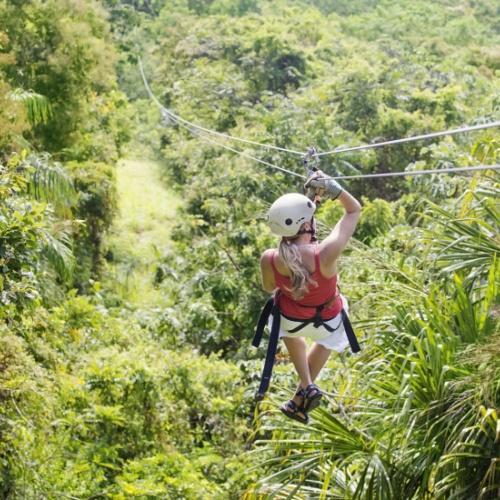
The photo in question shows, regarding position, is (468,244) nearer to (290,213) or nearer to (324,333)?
(324,333)

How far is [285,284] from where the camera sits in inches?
181

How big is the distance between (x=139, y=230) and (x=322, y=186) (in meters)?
18.4

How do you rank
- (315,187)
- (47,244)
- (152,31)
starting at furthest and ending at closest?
(152,31) → (47,244) → (315,187)

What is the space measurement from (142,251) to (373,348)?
48.3 feet

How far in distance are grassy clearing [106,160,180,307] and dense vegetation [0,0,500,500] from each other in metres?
0.08

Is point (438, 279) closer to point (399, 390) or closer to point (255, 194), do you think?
point (399, 390)

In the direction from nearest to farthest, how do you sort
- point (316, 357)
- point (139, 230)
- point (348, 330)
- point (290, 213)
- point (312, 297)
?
point (290, 213), point (312, 297), point (348, 330), point (316, 357), point (139, 230)

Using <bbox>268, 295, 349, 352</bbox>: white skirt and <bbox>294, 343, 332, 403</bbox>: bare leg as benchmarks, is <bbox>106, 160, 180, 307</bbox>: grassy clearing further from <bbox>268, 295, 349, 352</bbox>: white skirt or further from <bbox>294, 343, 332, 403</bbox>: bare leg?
<bbox>268, 295, 349, 352</bbox>: white skirt

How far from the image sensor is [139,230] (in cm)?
2253

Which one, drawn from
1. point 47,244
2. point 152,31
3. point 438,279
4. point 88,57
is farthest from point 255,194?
point 152,31

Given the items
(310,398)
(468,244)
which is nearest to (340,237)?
(310,398)

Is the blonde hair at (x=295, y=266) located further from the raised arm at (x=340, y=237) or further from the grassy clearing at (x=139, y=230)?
the grassy clearing at (x=139, y=230)

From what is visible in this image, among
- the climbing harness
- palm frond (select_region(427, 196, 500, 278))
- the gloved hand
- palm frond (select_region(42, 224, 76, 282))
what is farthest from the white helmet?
palm frond (select_region(42, 224, 76, 282))

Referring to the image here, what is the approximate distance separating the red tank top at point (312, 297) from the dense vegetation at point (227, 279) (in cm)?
105
